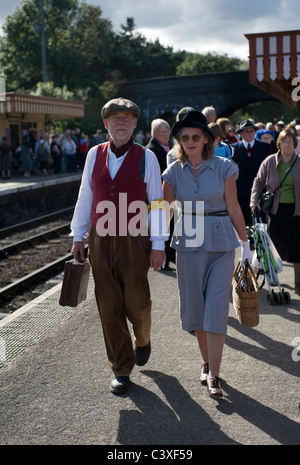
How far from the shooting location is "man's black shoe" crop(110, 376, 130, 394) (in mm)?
4125

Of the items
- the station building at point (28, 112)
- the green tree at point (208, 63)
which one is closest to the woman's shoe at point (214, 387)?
the station building at point (28, 112)

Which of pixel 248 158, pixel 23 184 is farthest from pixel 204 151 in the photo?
pixel 23 184

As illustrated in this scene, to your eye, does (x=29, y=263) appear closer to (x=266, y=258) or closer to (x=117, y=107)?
(x=266, y=258)

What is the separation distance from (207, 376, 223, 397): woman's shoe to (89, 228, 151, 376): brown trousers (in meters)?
0.56

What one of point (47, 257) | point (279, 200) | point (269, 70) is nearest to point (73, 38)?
point (269, 70)

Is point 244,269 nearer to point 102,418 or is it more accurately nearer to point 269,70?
point 102,418

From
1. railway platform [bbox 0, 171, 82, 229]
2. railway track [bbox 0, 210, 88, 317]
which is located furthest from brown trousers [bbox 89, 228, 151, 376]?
railway platform [bbox 0, 171, 82, 229]

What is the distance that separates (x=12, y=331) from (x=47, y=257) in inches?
235

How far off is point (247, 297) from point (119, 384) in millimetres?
1052

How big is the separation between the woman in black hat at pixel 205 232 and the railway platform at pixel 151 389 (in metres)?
0.31

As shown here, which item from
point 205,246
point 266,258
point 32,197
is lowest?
point 266,258

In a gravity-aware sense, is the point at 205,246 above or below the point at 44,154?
below

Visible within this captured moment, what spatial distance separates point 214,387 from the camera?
4.04 m

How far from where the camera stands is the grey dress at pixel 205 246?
414 cm
